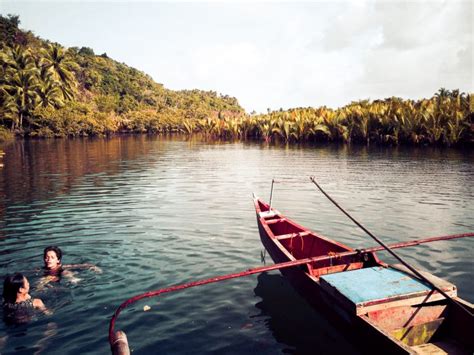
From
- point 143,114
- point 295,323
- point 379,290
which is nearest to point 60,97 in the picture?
point 143,114

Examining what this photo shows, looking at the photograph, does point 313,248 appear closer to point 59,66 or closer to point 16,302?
point 16,302

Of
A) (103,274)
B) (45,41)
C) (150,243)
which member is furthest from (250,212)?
(45,41)

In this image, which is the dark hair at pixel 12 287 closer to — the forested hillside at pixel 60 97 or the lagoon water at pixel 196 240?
the lagoon water at pixel 196 240

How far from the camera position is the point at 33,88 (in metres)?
56.6

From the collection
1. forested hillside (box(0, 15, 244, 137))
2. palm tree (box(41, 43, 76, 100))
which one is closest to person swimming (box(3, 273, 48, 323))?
forested hillside (box(0, 15, 244, 137))

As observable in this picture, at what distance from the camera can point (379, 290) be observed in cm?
491

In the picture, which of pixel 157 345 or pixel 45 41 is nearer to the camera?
pixel 157 345

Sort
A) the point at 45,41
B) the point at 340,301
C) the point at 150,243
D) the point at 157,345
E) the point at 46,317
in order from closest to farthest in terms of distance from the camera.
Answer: the point at 340,301
the point at 157,345
the point at 46,317
the point at 150,243
the point at 45,41

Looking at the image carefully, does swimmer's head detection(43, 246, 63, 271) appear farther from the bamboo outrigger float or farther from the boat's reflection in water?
the boat's reflection in water

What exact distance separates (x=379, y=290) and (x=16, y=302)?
555cm

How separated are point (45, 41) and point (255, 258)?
109211mm

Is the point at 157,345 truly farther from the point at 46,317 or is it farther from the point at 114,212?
the point at 114,212

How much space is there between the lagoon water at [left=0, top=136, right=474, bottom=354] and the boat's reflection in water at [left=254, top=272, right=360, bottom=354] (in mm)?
24

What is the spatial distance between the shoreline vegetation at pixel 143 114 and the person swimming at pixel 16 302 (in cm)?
3246
